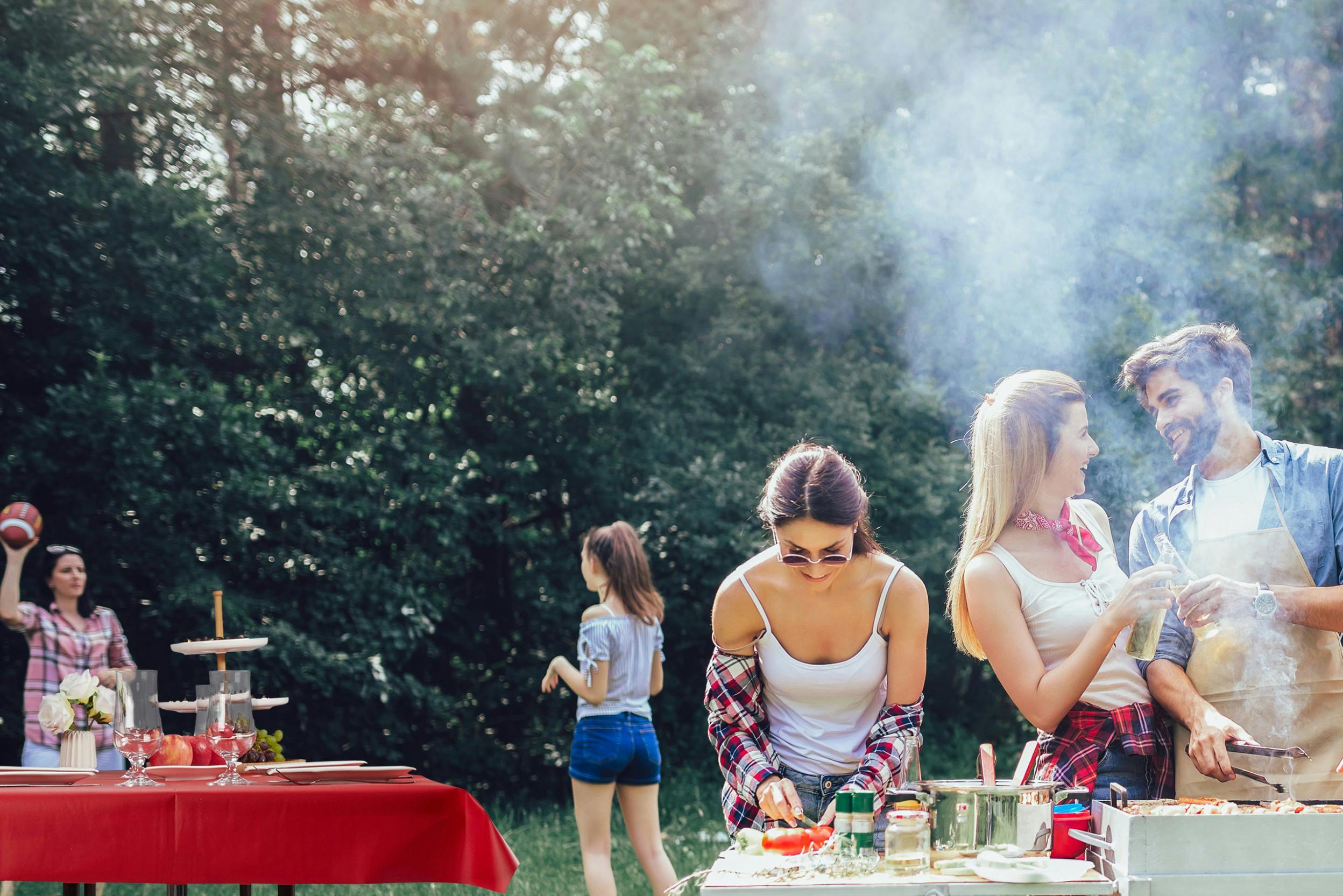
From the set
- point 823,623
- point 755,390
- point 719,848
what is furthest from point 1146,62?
point 823,623

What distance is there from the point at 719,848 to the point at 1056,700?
4301mm

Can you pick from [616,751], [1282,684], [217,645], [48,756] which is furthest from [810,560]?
[48,756]

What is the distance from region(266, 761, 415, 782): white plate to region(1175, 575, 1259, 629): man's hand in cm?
166

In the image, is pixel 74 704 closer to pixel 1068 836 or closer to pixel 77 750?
pixel 77 750

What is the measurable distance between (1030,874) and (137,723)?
2.00 metres

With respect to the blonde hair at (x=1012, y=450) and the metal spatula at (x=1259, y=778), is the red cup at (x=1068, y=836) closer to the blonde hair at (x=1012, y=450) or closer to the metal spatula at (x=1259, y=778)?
the metal spatula at (x=1259, y=778)

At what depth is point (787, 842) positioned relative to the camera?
2004mm

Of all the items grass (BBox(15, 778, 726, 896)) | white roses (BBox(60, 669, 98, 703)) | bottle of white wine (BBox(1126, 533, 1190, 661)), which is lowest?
grass (BBox(15, 778, 726, 896))

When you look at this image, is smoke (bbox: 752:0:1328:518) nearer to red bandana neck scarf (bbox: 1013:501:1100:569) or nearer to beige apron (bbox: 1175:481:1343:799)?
beige apron (bbox: 1175:481:1343:799)

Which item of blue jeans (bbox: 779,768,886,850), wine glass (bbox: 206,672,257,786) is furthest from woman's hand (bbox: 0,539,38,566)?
blue jeans (bbox: 779,768,886,850)

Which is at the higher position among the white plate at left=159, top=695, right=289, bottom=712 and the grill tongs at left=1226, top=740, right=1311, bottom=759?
the grill tongs at left=1226, top=740, right=1311, bottom=759

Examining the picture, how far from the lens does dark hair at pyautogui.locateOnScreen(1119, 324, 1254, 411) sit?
247cm

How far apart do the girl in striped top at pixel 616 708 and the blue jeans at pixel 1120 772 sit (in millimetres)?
2218

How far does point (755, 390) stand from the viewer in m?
8.82
